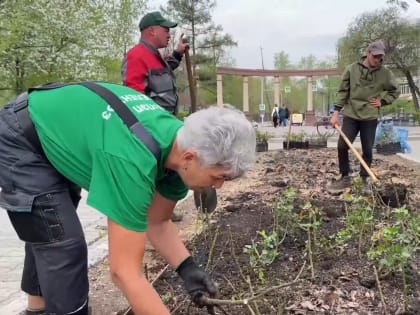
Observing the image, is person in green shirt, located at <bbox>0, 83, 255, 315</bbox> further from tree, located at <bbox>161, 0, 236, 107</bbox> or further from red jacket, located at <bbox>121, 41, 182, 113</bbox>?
tree, located at <bbox>161, 0, 236, 107</bbox>

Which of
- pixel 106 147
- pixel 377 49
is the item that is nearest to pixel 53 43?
pixel 377 49

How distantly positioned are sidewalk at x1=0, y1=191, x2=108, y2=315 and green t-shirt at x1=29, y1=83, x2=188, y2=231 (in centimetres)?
146

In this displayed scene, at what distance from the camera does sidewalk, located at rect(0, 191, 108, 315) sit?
326 cm

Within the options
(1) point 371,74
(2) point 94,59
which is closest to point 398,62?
(2) point 94,59

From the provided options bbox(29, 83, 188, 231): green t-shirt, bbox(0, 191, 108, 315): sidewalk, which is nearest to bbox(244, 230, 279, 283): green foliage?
bbox(29, 83, 188, 231): green t-shirt

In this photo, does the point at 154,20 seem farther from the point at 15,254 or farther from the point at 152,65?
the point at 15,254

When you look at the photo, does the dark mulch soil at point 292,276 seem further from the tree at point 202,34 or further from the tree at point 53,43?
the tree at point 202,34

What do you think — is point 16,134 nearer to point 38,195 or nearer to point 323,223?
point 38,195

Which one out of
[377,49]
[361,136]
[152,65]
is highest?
[377,49]

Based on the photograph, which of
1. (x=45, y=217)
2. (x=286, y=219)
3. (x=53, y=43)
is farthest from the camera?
(x=53, y=43)

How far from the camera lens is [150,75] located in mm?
4477

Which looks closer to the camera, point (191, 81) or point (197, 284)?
point (197, 284)

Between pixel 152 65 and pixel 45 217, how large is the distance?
2636mm

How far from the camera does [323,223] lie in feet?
14.4
